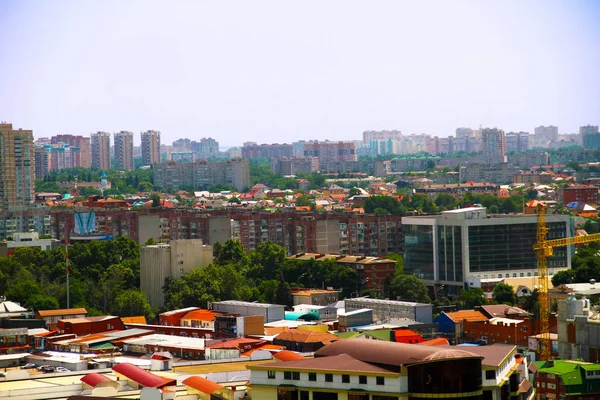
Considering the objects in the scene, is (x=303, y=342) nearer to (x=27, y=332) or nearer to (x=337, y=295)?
(x=27, y=332)

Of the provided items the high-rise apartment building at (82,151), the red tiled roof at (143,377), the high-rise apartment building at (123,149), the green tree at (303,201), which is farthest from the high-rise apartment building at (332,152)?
the red tiled roof at (143,377)

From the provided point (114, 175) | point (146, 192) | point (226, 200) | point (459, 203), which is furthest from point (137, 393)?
point (114, 175)

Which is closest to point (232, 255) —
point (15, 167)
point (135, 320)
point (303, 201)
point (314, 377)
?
point (135, 320)

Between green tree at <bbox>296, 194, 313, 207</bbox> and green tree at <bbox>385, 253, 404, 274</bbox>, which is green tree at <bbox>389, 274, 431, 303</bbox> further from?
green tree at <bbox>296, 194, 313, 207</bbox>

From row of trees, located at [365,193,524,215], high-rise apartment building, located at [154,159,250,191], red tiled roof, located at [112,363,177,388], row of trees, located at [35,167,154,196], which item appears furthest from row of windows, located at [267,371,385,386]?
high-rise apartment building, located at [154,159,250,191]

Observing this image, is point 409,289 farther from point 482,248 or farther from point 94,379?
point 94,379
